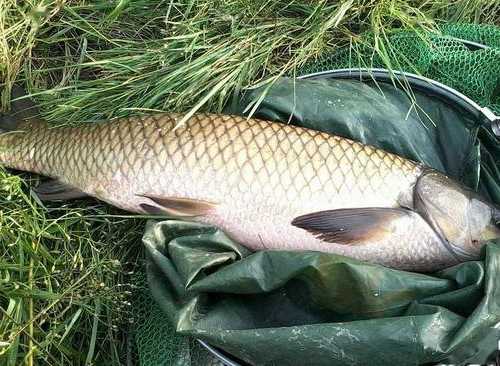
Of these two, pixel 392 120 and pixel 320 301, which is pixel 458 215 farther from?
pixel 320 301

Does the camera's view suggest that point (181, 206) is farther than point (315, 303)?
Yes

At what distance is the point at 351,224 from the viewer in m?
1.96

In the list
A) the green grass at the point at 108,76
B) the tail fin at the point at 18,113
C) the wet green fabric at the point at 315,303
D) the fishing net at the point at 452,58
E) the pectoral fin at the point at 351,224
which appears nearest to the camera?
the wet green fabric at the point at 315,303

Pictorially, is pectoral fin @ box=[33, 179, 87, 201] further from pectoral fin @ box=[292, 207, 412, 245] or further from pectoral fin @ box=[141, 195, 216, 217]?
pectoral fin @ box=[292, 207, 412, 245]

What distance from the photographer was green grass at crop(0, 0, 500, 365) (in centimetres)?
212

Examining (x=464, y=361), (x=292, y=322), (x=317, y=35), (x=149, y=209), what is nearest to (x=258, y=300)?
(x=292, y=322)

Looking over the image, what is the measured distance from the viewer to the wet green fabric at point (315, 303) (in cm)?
175

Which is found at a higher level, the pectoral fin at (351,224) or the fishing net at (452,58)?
the fishing net at (452,58)

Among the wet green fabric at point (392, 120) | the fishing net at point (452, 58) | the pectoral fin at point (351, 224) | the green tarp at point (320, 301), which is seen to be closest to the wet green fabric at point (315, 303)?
the green tarp at point (320, 301)

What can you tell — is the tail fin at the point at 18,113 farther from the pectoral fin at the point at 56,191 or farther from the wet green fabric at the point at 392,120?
the wet green fabric at the point at 392,120

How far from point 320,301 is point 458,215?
1.72ft

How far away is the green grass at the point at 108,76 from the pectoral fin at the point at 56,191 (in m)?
0.05

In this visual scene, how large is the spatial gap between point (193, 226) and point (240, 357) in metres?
0.43

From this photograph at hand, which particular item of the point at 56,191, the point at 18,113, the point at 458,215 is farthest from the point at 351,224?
the point at 18,113
